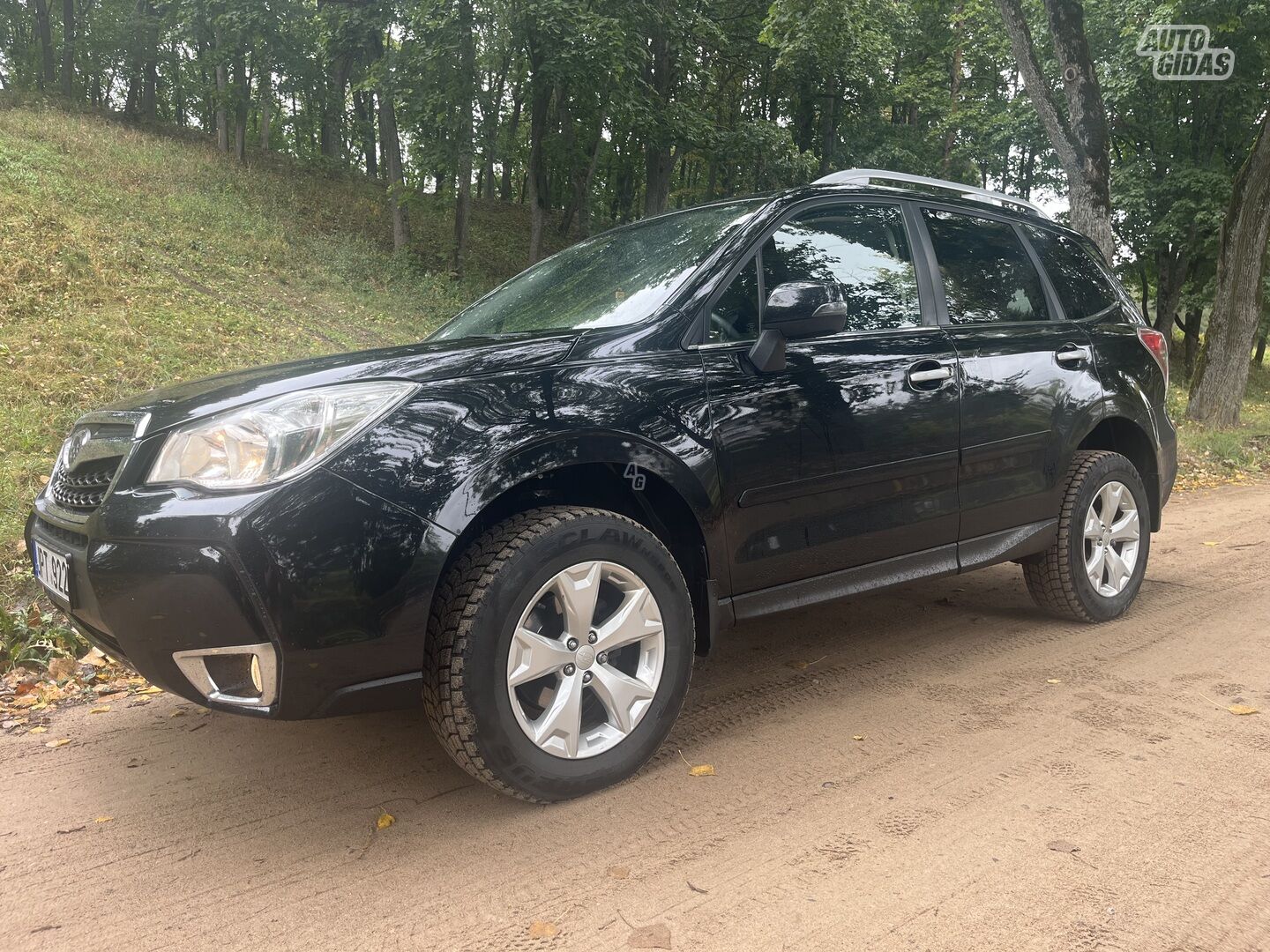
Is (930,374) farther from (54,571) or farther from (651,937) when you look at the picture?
(54,571)

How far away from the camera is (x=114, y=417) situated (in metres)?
2.77

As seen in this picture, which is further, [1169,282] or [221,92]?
[1169,282]

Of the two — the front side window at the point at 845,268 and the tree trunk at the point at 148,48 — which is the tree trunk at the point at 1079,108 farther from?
the tree trunk at the point at 148,48

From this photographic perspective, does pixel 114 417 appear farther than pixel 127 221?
No

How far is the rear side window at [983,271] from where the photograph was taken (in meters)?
3.95

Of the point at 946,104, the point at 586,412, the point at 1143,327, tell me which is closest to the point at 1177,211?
the point at 946,104

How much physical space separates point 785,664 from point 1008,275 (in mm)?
2016

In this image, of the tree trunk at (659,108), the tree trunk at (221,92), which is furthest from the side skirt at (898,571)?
the tree trunk at (221,92)

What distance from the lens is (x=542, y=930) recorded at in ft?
7.04

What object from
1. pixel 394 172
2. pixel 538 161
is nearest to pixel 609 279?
pixel 538 161

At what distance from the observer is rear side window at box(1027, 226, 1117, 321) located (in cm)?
444

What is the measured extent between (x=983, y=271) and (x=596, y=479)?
221 cm

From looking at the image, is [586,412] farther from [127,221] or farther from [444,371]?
[127,221]

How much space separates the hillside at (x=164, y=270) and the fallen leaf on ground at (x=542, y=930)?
393cm
